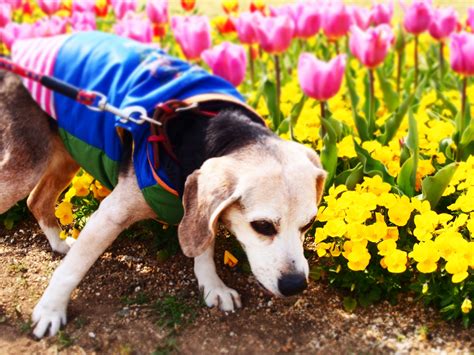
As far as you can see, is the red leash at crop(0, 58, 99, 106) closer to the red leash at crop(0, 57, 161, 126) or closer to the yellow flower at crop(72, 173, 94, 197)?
the red leash at crop(0, 57, 161, 126)

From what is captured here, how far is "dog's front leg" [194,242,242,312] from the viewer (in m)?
3.20

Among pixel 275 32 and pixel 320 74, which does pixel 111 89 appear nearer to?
pixel 320 74

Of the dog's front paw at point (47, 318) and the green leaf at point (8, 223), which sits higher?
the dog's front paw at point (47, 318)

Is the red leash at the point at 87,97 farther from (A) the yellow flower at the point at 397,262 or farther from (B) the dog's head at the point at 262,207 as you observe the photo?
(A) the yellow flower at the point at 397,262

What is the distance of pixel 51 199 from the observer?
12.8 feet

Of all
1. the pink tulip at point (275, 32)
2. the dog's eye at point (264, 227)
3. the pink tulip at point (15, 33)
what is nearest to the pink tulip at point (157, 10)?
the pink tulip at point (15, 33)

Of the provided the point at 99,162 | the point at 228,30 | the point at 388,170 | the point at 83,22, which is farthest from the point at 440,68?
the point at 99,162

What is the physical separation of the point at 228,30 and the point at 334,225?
3072mm

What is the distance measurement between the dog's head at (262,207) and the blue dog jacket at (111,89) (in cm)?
35

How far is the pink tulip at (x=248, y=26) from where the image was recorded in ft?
15.1

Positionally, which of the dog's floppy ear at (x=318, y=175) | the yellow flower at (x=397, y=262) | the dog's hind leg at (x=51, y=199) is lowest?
the dog's hind leg at (x=51, y=199)

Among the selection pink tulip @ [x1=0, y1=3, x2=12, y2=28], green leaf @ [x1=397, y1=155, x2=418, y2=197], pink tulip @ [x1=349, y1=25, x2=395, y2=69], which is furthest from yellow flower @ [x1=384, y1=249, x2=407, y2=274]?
pink tulip @ [x1=0, y1=3, x2=12, y2=28]

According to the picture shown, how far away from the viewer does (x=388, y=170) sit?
3.64 m

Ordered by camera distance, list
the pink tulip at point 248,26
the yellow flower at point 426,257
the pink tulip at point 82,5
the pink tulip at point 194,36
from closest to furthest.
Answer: the yellow flower at point 426,257, the pink tulip at point 194,36, the pink tulip at point 248,26, the pink tulip at point 82,5
